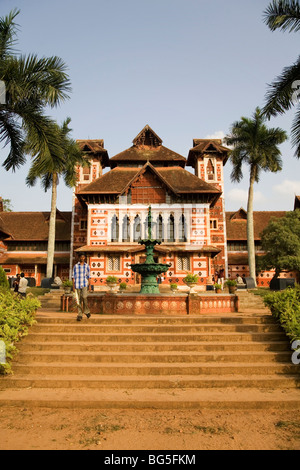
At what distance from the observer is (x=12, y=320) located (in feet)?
24.1

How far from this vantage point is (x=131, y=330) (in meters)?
8.30

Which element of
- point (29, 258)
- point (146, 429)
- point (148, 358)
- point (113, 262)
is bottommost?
point (146, 429)

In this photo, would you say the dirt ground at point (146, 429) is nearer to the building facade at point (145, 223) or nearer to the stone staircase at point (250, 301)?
the stone staircase at point (250, 301)

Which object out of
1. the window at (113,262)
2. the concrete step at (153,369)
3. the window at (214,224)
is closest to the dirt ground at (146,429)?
the concrete step at (153,369)

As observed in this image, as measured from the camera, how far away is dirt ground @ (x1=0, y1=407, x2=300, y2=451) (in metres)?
4.20

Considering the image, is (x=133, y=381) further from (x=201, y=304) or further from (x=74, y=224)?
(x=74, y=224)

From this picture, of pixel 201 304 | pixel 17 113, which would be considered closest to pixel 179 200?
pixel 201 304

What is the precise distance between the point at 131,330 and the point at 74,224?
30166 mm

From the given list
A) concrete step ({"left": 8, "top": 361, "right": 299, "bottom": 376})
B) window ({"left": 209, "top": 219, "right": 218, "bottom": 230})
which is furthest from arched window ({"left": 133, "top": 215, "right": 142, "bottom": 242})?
concrete step ({"left": 8, "top": 361, "right": 299, "bottom": 376})

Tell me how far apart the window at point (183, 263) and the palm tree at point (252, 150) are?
5.31 meters

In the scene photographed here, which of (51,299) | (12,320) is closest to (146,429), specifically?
(12,320)

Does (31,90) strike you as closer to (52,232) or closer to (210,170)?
(52,232)

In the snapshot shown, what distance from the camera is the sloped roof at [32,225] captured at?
127ft

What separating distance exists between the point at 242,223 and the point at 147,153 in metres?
14.2
